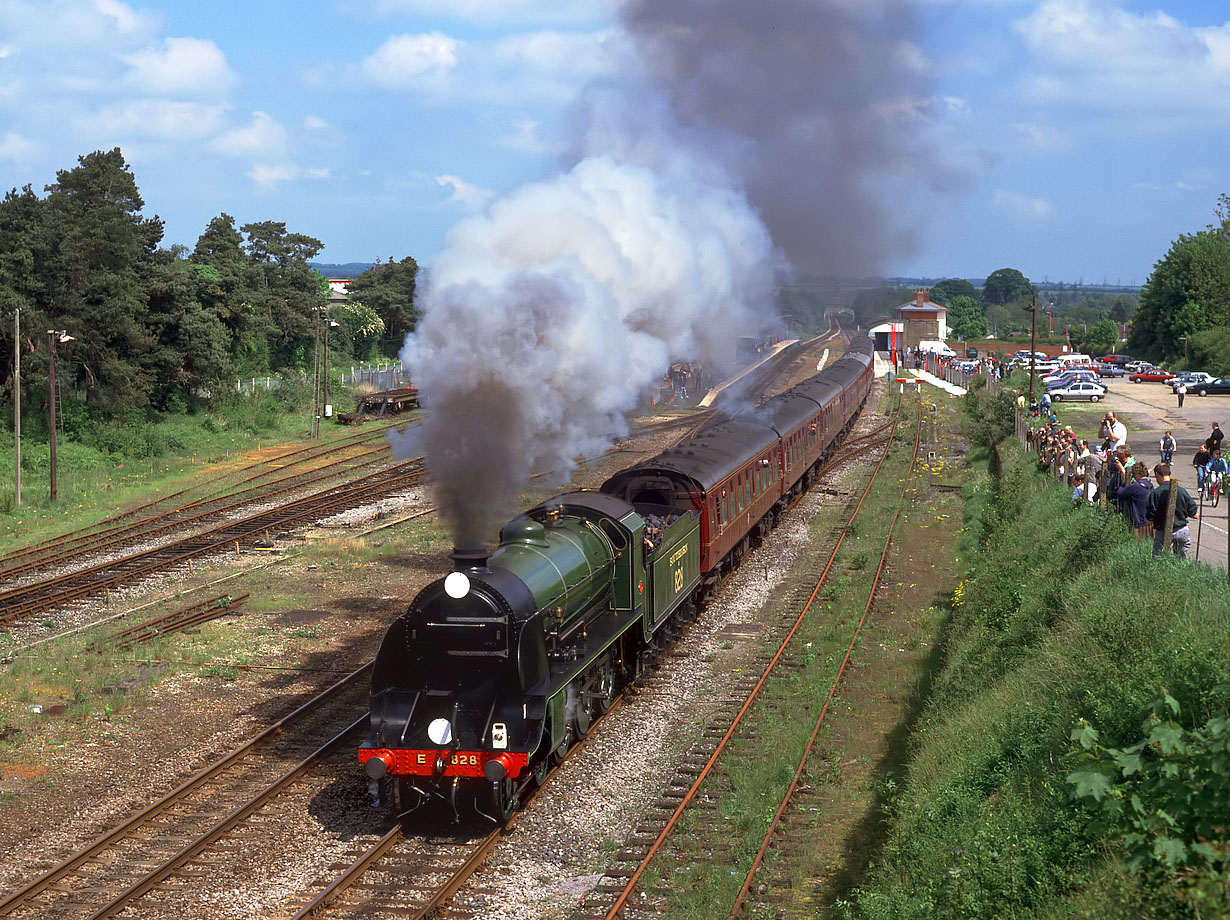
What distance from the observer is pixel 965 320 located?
162500mm

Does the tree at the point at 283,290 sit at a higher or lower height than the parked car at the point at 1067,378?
higher

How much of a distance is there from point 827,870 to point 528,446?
22.1 feet

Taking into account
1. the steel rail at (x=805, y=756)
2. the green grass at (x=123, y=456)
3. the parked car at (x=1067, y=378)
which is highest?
the parked car at (x=1067, y=378)

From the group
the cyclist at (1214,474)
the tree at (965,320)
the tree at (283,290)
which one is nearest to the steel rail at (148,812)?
the cyclist at (1214,474)

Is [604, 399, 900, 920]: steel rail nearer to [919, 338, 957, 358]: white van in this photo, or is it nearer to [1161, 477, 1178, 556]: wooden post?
[1161, 477, 1178, 556]: wooden post

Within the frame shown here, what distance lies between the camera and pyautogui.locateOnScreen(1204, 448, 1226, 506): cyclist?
906 inches

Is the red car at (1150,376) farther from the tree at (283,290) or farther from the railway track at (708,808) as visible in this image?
the railway track at (708,808)

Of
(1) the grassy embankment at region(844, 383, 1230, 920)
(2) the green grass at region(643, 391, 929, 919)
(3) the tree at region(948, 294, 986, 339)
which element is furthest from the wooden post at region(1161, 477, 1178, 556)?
(3) the tree at region(948, 294, 986, 339)

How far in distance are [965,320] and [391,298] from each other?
11178 centimetres

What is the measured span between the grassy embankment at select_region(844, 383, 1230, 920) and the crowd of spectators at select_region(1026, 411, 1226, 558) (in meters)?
0.47

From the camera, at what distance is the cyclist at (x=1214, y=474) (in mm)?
23016

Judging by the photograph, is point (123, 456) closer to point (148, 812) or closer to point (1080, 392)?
point (148, 812)

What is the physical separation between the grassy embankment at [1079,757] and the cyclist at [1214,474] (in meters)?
7.16

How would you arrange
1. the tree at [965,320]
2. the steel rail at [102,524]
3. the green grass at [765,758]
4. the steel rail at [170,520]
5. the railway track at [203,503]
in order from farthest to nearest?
1. the tree at [965,320]
2. the steel rail at [102,524]
3. the railway track at [203,503]
4. the steel rail at [170,520]
5. the green grass at [765,758]
